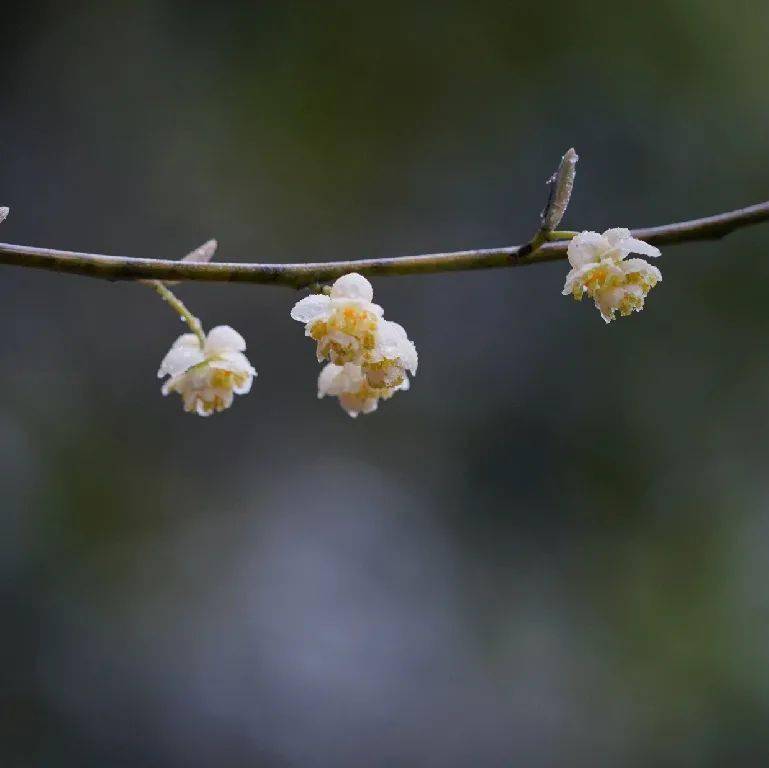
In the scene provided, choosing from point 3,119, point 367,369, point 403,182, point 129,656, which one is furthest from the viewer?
point 403,182

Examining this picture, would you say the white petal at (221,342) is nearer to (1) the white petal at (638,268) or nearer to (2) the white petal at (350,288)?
(2) the white petal at (350,288)

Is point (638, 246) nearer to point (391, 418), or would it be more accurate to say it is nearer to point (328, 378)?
point (328, 378)

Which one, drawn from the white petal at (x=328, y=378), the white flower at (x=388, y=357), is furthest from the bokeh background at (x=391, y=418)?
the white flower at (x=388, y=357)

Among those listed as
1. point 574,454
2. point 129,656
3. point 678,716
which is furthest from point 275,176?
point 678,716

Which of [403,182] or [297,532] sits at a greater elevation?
[403,182]

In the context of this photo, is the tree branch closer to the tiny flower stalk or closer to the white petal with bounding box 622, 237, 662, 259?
the white petal with bounding box 622, 237, 662, 259

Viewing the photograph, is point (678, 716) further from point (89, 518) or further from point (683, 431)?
point (89, 518)
